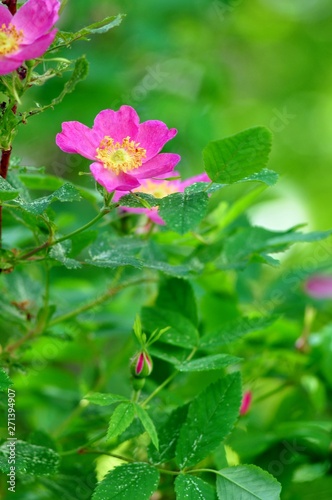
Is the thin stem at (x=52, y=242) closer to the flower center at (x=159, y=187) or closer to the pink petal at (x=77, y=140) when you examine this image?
the pink petal at (x=77, y=140)

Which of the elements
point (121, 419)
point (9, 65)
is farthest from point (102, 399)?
point (9, 65)

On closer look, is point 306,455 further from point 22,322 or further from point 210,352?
point 22,322

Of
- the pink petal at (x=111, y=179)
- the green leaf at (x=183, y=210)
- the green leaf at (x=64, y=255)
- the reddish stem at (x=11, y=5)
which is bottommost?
the green leaf at (x=64, y=255)

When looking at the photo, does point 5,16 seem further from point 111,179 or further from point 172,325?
point 172,325

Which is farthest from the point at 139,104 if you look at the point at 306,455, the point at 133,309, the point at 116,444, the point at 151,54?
the point at 116,444

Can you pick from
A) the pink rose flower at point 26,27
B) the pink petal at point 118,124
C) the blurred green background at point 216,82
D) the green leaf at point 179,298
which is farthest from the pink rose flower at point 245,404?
the blurred green background at point 216,82
